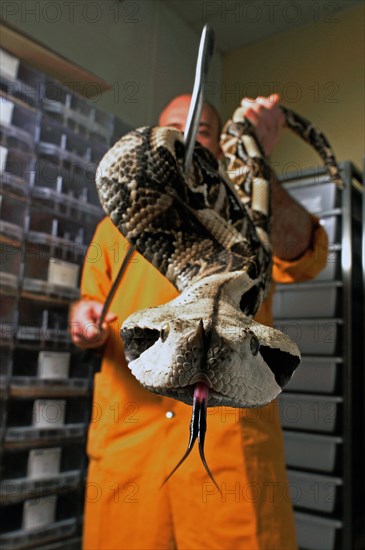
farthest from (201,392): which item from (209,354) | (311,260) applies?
(311,260)

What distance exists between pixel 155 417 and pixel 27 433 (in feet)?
1.00

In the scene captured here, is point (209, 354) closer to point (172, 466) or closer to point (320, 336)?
point (172, 466)

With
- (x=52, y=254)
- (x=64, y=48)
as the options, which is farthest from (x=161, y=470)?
(x=64, y=48)

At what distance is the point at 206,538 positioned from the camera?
69cm

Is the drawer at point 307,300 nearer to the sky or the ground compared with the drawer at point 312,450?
nearer to the sky

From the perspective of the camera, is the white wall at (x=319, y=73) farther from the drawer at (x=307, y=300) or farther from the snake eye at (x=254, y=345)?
the drawer at (x=307, y=300)

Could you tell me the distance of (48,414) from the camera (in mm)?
886

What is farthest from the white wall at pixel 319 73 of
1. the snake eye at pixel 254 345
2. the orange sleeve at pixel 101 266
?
the snake eye at pixel 254 345

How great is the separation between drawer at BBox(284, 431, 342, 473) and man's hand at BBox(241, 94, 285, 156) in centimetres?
79

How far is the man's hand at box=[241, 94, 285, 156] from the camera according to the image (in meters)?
0.66

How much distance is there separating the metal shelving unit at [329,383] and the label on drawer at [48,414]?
0.47 m

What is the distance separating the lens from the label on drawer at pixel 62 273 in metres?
0.91

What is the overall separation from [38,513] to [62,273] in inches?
16.0

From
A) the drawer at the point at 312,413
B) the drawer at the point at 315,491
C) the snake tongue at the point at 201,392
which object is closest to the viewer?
the snake tongue at the point at 201,392
